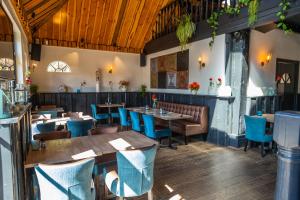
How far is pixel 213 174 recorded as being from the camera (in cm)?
336

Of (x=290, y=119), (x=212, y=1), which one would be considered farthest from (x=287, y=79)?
(x=290, y=119)

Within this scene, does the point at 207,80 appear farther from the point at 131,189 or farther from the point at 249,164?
the point at 131,189

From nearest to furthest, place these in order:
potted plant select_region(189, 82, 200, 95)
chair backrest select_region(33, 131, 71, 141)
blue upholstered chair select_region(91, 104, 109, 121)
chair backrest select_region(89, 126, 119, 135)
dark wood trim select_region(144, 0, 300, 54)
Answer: chair backrest select_region(33, 131, 71, 141), chair backrest select_region(89, 126, 119, 135), dark wood trim select_region(144, 0, 300, 54), potted plant select_region(189, 82, 200, 95), blue upholstered chair select_region(91, 104, 109, 121)

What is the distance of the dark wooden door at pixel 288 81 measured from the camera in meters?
5.58

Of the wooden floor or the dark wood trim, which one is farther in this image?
the dark wood trim

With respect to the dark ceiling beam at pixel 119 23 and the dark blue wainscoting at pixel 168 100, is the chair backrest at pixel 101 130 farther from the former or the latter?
the dark ceiling beam at pixel 119 23

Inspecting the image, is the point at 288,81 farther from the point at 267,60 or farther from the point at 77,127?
the point at 77,127

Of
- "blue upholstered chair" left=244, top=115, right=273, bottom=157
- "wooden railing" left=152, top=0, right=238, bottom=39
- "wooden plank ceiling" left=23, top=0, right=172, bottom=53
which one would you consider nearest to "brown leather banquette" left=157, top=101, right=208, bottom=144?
"blue upholstered chair" left=244, top=115, right=273, bottom=157

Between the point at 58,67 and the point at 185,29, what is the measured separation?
16.5ft

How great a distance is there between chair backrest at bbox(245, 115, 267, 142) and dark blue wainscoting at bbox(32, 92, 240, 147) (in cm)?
50

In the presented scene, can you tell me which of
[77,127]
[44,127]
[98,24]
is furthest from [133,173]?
[98,24]

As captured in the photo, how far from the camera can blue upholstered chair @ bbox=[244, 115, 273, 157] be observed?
4035mm

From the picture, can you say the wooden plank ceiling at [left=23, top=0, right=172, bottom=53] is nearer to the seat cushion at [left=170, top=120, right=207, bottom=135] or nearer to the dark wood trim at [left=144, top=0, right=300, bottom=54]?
the dark wood trim at [left=144, top=0, right=300, bottom=54]

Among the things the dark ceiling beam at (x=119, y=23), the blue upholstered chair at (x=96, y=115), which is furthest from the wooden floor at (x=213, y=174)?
the dark ceiling beam at (x=119, y=23)
